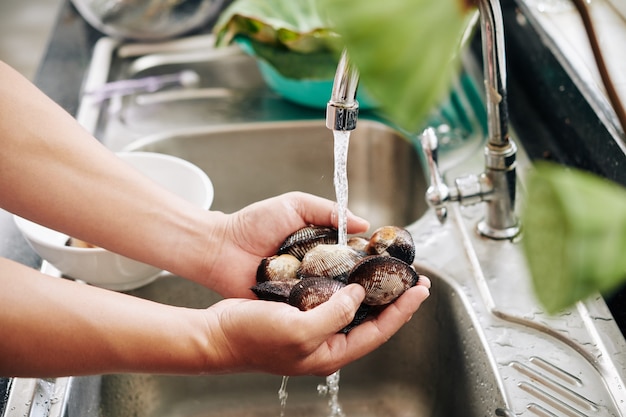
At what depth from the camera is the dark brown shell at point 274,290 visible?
871 millimetres

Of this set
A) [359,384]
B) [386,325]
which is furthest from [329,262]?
[359,384]

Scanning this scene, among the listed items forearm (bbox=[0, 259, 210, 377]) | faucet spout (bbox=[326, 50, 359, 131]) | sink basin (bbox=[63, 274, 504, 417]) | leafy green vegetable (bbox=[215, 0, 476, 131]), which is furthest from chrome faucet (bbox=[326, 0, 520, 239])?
leafy green vegetable (bbox=[215, 0, 476, 131])

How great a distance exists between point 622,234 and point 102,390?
2.80 feet

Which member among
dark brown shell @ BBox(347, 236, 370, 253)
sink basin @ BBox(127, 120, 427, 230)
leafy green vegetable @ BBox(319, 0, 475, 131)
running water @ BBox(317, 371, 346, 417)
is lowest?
leafy green vegetable @ BBox(319, 0, 475, 131)

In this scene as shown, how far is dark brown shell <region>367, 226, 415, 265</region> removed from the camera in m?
0.91

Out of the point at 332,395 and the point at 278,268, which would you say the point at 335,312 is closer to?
the point at 278,268

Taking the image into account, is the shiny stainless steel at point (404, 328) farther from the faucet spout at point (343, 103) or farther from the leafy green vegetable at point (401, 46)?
the leafy green vegetable at point (401, 46)

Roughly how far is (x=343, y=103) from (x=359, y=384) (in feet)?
1.74

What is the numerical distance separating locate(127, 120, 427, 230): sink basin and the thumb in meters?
0.57

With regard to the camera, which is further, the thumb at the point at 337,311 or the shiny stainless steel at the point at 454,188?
the shiny stainless steel at the point at 454,188

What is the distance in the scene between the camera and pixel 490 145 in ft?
3.24

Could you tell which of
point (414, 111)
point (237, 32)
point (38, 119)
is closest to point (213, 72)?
point (237, 32)

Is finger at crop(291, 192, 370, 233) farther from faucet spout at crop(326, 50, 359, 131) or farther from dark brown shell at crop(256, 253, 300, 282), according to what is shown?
faucet spout at crop(326, 50, 359, 131)

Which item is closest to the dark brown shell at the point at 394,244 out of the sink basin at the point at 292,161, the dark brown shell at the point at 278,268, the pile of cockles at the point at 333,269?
the pile of cockles at the point at 333,269
